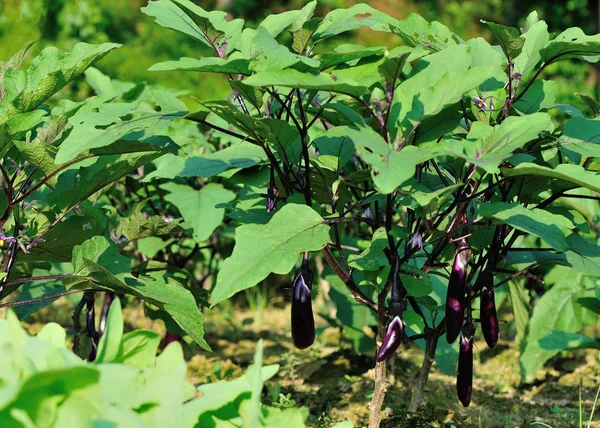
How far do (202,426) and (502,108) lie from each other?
0.97 meters

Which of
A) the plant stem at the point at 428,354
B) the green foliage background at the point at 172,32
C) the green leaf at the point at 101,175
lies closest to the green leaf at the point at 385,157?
the green leaf at the point at 101,175

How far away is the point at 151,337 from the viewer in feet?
4.62

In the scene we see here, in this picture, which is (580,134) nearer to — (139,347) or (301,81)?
(301,81)

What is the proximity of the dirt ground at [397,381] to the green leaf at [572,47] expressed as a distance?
0.97 metres

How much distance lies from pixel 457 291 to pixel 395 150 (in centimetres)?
37

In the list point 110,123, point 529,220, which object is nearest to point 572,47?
point 529,220

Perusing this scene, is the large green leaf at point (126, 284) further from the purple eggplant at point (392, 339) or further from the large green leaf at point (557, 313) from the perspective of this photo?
the large green leaf at point (557, 313)

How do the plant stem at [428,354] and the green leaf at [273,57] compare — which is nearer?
the green leaf at [273,57]

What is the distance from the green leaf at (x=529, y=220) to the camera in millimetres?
1616

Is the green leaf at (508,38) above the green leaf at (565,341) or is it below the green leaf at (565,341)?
above

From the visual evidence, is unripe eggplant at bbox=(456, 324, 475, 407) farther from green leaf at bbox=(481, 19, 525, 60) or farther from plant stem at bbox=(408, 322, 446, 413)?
green leaf at bbox=(481, 19, 525, 60)

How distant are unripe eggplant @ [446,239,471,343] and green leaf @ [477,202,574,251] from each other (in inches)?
3.9

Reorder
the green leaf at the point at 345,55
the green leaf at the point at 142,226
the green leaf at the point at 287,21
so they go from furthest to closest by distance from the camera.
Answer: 1. the green leaf at the point at 142,226
2. the green leaf at the point at 287,21
3. the green leaf at the point at 345,55

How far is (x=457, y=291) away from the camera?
67.4 inches
